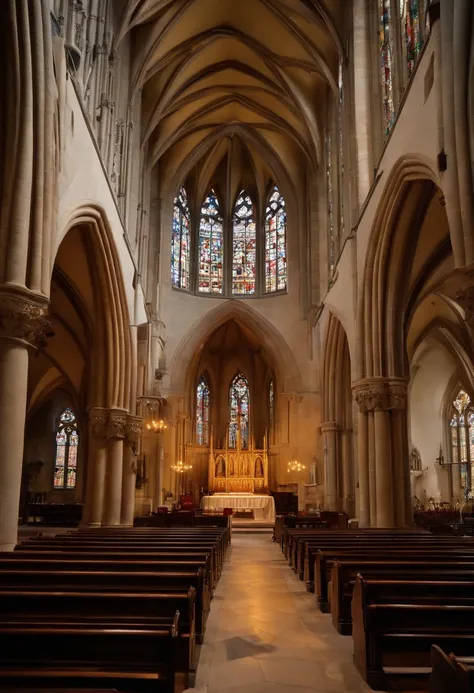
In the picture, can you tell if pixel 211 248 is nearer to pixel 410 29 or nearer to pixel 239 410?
pixel 239 410

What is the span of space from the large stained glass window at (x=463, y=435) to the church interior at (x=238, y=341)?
11cm

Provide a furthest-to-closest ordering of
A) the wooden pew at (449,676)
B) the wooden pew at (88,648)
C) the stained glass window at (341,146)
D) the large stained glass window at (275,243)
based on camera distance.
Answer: the large stained glass window at (275,243), the stained glass window at (341,146), the wooden pew at (88,648), the wooden pew at (449,676)

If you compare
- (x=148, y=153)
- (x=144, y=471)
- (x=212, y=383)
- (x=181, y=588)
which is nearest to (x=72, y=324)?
(x=144, y=471)

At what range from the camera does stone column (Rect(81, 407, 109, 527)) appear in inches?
719

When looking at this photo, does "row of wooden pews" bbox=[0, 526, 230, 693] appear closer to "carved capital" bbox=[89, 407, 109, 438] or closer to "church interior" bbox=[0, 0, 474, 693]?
"church interior" bbox=[0, 0, 474, 693]

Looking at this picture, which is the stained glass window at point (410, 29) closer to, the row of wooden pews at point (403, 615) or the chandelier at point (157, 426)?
the row of wooden pews at point (403, 615)

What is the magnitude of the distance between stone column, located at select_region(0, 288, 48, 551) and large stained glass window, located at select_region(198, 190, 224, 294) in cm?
2368

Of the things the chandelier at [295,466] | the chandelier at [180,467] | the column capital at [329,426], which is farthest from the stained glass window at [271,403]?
the column capital at [329,426]

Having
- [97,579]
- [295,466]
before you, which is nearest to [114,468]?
[295,466]

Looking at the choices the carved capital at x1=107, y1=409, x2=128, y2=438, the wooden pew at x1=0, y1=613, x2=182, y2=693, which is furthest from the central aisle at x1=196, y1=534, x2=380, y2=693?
the carved capital at x1=107, y1=409, x2=128, y2=438

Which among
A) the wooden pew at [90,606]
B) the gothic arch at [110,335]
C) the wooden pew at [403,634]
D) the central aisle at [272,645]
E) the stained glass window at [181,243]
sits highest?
the stained glass window at [181,243]

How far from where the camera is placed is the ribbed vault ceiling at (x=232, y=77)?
2284 centimetres

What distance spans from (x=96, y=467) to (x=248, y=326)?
1598 centimetres

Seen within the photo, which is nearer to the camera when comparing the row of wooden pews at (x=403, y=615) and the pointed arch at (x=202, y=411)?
the row of wooden pews at (x=403, y=615)
